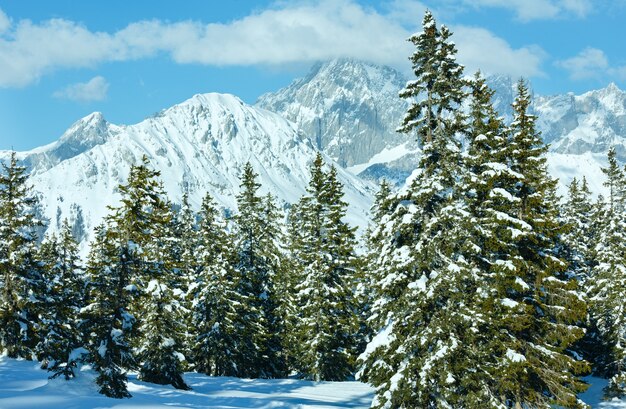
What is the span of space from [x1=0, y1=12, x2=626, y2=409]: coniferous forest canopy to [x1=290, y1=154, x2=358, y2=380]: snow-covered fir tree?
99 mm

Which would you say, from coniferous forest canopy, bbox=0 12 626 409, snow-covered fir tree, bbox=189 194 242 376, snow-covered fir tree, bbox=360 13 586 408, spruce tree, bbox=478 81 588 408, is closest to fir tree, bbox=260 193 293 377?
snow-covered fir tree, bbox=189 194 242 376

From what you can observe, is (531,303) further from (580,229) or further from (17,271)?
(580,229)

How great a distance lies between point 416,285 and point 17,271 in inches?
863

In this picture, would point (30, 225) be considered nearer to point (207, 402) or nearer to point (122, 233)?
point (122, 233)

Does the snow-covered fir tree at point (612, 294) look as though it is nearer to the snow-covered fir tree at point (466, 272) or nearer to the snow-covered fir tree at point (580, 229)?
the snow-covered fir tree at point (580, 229)

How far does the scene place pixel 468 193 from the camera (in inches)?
861

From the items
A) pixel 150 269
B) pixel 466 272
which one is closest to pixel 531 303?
pixel 466 272

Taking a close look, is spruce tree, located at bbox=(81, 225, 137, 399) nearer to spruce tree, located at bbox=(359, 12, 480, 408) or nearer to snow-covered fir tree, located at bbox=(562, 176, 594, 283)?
spruce tree, located at bbox=(359, 12, 480, 408)

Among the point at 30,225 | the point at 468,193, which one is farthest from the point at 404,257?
the point at 30,225

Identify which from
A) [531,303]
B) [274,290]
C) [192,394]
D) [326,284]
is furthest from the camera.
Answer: [274,290]

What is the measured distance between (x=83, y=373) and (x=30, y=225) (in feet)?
30.1

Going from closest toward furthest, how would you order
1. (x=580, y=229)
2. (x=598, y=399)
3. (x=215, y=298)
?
(x=598, y=399)
(x=215, y=298)
(x=580, y=229)

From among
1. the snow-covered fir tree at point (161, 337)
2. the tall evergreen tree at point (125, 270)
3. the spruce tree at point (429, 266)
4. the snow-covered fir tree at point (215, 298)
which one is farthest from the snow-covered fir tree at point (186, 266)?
the spruce tree at point (429, 266)

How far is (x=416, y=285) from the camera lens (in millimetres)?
19844
